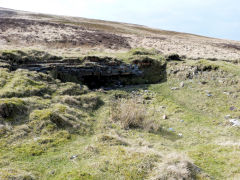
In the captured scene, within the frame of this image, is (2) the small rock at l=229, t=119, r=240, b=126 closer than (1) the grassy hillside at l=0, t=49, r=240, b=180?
No

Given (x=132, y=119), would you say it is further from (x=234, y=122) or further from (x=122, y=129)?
(x=234, y=122)

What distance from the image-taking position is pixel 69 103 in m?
12.4

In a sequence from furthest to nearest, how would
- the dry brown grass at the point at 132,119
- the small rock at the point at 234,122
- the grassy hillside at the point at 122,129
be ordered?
1. the small rock at the point at 234,122
2. the dry brown grass at the point at 132,119
3. the grassy hillside at the point at 122,129

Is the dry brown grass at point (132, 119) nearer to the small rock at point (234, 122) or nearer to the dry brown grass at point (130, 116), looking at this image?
the dry brown grass at point (130, 116)

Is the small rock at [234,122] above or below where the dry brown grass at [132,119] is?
above

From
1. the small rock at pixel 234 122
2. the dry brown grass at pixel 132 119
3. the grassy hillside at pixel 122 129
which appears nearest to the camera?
the grassy hillside at pixel 122 129

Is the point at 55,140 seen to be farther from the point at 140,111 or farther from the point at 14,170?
the point at 140,111

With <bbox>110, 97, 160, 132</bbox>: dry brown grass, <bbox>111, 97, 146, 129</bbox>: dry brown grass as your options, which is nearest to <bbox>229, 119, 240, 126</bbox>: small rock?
<bbox>110, 97, 160, 132</bbox>: dry brown grass

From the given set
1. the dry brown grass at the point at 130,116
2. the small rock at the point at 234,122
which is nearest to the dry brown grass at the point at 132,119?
the dry brown grass at the point at 130,116

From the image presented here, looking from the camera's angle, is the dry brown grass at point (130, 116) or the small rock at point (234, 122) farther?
the small rock at point (234, 122)

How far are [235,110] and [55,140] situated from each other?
10.8m

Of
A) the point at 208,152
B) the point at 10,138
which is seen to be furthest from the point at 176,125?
the point at 10,138

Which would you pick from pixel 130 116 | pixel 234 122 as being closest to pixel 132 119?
pixel 130 116

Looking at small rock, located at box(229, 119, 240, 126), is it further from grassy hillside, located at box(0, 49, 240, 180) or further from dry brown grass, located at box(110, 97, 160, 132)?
dry brown grass, located at box(110, 97, 160, 132)
